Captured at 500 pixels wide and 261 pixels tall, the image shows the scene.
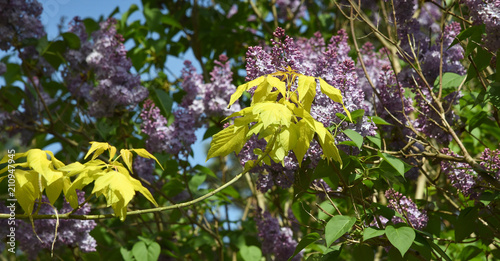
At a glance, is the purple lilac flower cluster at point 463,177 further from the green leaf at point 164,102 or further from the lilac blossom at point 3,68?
the lilac blossom at point 3,68

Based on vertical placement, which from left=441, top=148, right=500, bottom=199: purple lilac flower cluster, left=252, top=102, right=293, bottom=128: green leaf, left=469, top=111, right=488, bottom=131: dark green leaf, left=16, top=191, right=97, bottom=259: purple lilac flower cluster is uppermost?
left=16, top=191, right=97, bottom=259: purple lilac flower cluster

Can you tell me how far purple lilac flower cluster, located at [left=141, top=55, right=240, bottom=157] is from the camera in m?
1.95

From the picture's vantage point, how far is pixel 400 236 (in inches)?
45.4

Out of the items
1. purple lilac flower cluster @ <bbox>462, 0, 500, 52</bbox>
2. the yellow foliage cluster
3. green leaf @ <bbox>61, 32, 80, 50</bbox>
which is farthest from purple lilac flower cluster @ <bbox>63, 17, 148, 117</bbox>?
purple lilac flower cluster @ <bbox>462, 0, 500, 52</bbox>

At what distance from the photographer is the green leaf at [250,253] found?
2.10m

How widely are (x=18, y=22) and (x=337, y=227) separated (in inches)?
65.2

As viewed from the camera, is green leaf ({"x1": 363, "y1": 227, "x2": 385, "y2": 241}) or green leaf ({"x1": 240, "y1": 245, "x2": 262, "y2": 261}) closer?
green leaf ({"x1": 363, "y1": 227, "x2": 385, "y2": 241})

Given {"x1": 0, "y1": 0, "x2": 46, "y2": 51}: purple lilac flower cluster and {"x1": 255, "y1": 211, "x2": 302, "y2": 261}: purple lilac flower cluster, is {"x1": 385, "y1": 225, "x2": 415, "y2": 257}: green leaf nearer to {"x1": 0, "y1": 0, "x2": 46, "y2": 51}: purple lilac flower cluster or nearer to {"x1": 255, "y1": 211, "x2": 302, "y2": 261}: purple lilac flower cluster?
{"x1": 255, "y1": 211, "x2": 302, "y2": 261}: purple lilac flower cluster

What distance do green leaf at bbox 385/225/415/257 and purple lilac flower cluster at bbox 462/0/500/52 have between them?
0.60m

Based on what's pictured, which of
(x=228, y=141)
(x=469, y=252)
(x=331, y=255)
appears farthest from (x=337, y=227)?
(x=469, y=252)

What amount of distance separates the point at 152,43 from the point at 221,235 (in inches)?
38.8

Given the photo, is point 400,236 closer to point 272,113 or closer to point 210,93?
point 272,113

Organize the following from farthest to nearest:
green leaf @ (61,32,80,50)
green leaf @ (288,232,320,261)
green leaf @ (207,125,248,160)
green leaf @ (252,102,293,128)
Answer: green leaf @ (61,32,80,50) → green leaf @ (288,232,320,261) → green leaf @ (207,125,248,160) → green leaf @ (252,102,293,128)

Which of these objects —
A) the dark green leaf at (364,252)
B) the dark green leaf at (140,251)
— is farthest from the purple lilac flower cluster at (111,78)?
the dark green leaf at (364,252)
